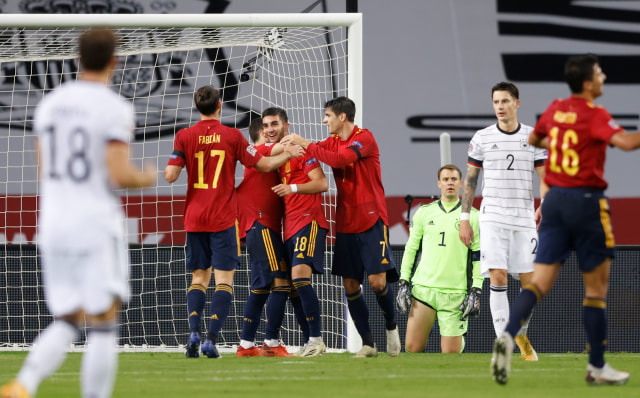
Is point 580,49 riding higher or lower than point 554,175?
higher

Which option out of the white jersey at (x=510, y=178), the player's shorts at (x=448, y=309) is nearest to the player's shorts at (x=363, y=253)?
the white jersey at (x=510, y=178)

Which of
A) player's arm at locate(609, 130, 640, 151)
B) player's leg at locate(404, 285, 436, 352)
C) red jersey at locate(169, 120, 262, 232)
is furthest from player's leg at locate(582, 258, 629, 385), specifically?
player's leg at locate(404, 285, 436, 352)

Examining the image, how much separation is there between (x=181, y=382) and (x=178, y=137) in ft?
8.19

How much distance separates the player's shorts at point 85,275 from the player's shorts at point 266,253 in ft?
13.2

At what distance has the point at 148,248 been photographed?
9250 millimetres

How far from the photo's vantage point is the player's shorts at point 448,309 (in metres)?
8.61

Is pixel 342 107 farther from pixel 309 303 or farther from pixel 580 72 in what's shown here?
pixel 580 72

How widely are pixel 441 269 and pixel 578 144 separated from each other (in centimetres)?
378

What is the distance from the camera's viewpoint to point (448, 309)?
8633 millimetres

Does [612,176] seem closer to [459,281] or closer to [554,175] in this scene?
[459,281]

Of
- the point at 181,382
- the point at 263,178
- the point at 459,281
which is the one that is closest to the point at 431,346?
the point at 459,281

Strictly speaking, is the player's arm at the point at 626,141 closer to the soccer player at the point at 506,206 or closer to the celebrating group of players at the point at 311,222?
the celebrating group of players at the point at 311,222

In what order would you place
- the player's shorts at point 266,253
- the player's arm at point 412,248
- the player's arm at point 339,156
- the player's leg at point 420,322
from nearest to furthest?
1. the player's arm at point 339,156
2. the player's shorts at point 266,253
3. the player's arm at point 412,248
4. the player's leg at point 420,322

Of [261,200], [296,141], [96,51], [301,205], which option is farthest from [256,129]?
[96,51]
